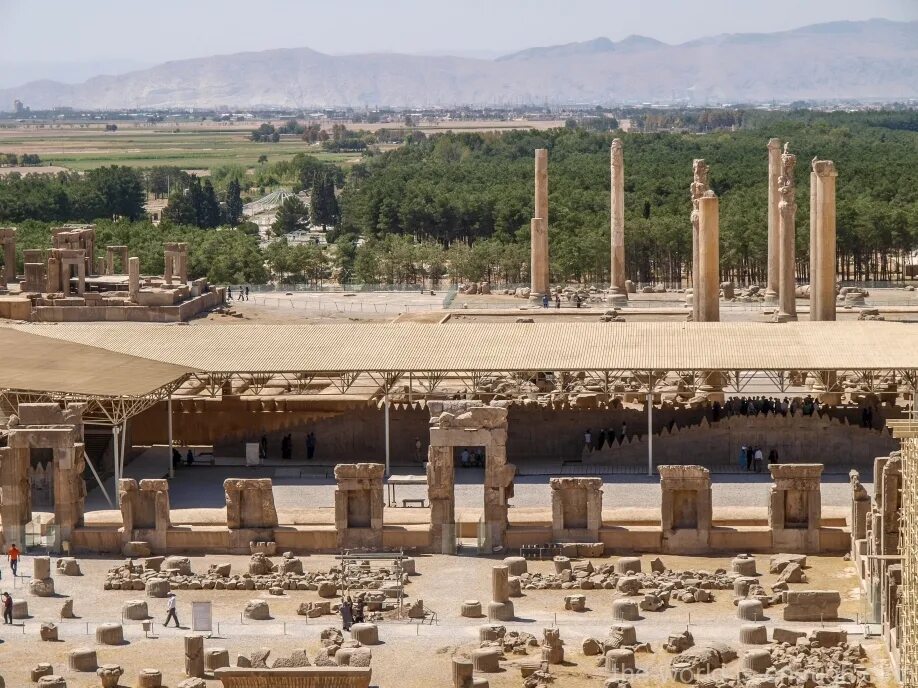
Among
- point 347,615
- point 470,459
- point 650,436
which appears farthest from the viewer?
point 470,459

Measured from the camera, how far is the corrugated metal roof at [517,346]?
164 feet

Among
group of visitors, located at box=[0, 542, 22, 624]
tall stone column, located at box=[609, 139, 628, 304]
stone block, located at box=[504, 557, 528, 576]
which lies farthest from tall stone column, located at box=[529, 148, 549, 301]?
group of visitors, located at box=[0, 542, 22, 624]

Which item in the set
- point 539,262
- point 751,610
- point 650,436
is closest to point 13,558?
point 751,610

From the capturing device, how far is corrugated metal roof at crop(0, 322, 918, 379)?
164 ft

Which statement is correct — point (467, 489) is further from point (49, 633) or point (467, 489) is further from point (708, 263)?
point (708, 263)

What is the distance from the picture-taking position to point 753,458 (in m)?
50.3

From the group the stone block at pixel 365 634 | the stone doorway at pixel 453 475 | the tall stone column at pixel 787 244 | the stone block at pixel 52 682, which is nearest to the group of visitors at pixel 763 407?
the stone doorway at pixel 453 475

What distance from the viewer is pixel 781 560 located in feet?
135

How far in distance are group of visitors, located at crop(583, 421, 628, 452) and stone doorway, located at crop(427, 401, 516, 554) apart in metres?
8.84

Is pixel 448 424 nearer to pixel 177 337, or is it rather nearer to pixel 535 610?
pixel 535 610

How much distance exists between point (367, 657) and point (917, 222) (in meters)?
66.4

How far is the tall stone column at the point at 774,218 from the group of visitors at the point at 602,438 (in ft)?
66.7

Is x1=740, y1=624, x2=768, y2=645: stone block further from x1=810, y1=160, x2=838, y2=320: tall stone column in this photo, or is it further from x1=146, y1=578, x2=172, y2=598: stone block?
x1=810, y1=160, x2=838, y2=320: tall stone column

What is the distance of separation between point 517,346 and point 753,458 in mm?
6476
